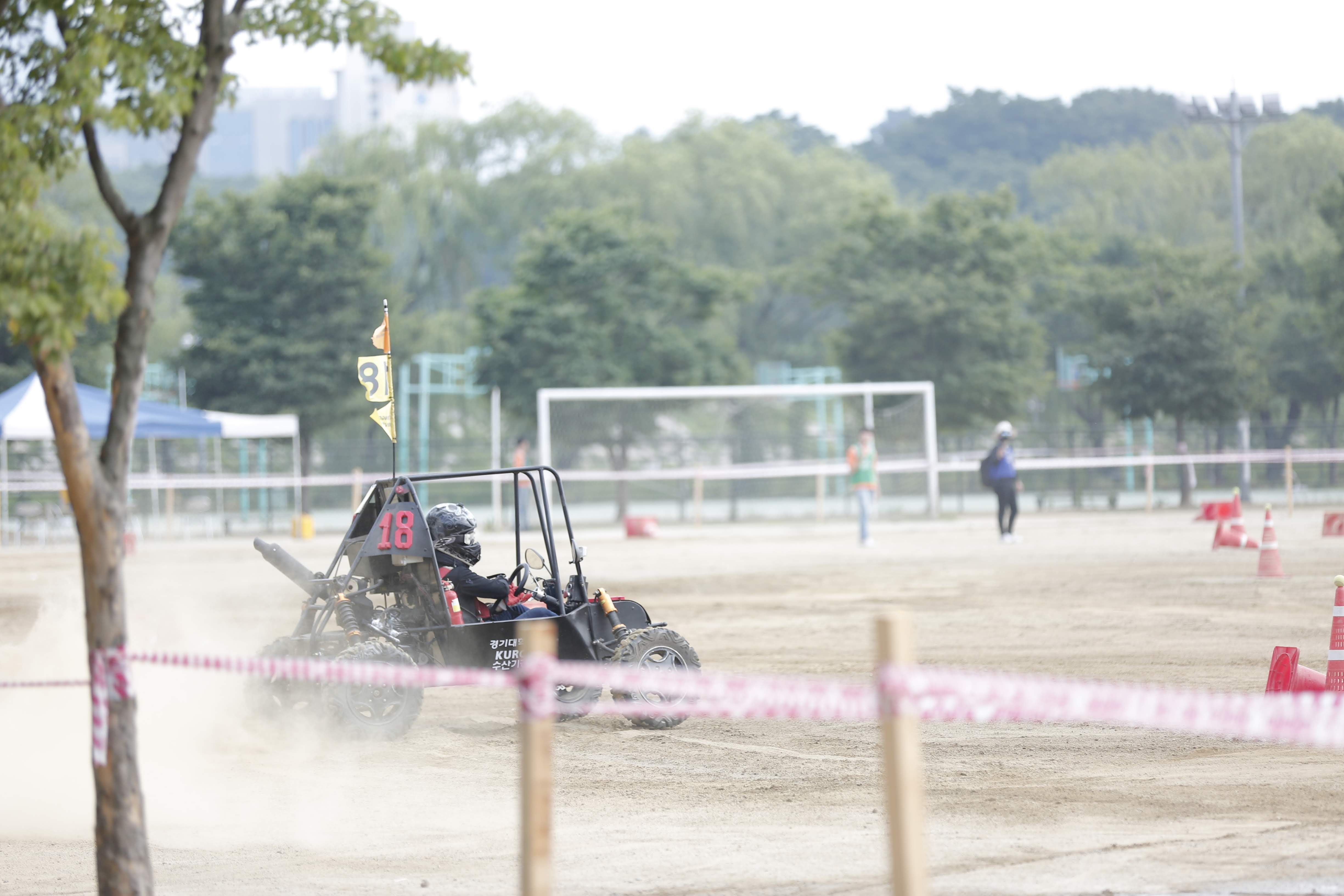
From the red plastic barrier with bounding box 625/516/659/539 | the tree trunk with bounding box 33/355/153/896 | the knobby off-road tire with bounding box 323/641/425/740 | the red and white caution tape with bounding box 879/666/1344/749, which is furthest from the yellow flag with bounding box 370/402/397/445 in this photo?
the red plastic barrier with bounding box 625/516/659/539

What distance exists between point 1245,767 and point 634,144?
58.3m

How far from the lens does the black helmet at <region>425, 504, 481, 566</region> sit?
8.74 metres

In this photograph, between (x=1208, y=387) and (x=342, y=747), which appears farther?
(x=1208, y=387)

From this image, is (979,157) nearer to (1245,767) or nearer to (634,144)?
(634,144)

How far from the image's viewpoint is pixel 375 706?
8.38m

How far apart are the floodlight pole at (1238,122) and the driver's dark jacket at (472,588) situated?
29.7 m

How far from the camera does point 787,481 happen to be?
34594mm

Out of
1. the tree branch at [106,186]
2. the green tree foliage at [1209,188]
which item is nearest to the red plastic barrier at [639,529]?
the tree branch at [106,186]

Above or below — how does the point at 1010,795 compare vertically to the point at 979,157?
below

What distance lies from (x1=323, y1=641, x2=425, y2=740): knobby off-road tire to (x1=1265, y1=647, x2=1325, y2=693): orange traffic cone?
16.3 feet

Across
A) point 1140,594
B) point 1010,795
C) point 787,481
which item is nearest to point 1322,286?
point 787,481

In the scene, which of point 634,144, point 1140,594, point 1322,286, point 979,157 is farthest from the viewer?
point 979,157

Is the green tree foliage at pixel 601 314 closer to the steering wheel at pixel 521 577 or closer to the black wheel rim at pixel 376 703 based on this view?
the steering wheel at pixel 521 577

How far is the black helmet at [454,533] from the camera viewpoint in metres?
8.74
